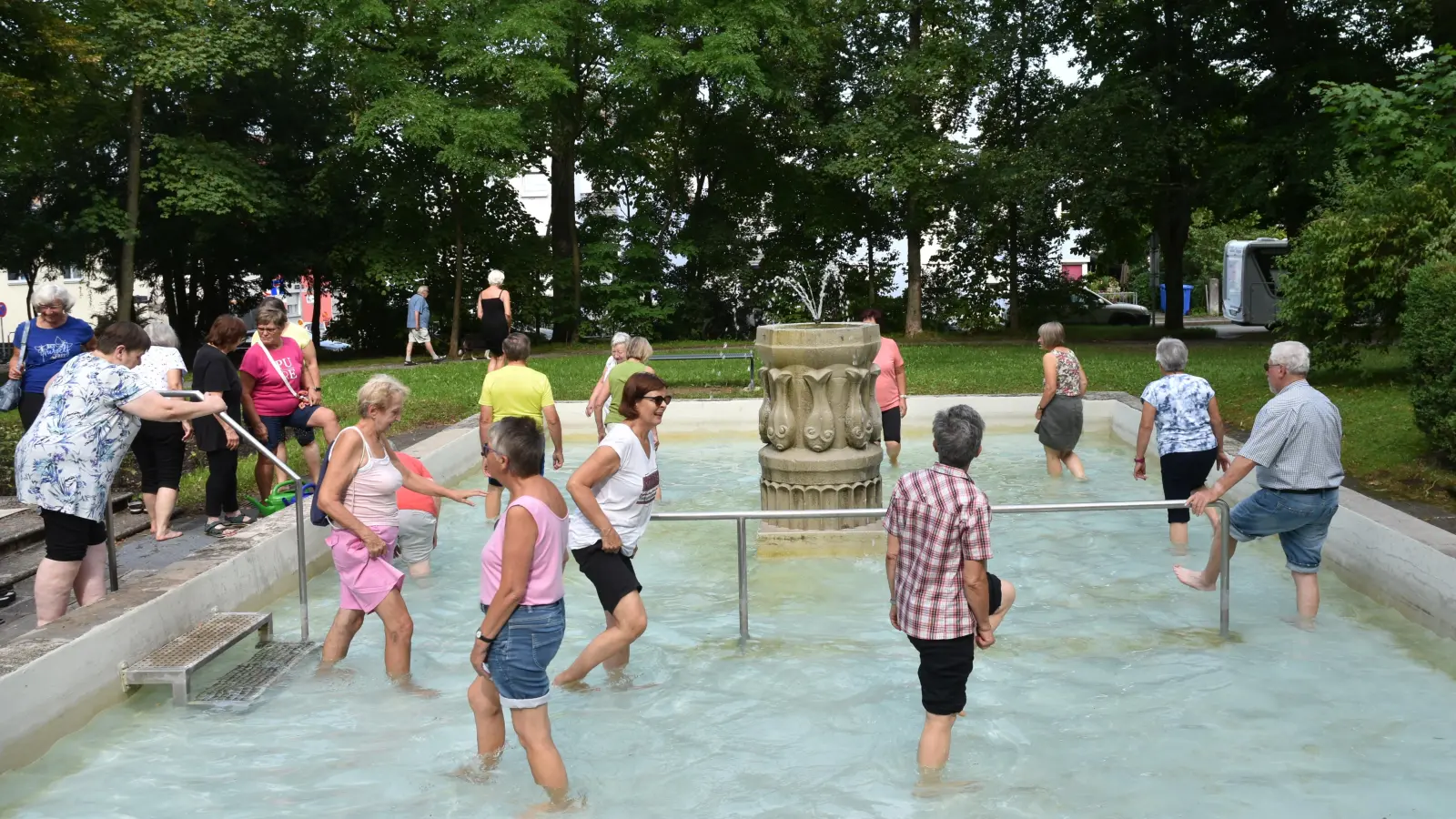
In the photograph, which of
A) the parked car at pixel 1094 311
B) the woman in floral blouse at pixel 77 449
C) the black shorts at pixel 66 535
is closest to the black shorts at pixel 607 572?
the woman in floral blouse at pixel 77 449

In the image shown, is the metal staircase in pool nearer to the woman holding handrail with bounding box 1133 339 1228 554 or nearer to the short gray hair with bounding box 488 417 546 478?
the short gray hair with bounding box 488 417 546 478

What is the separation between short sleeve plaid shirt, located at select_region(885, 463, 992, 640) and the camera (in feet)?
16.0

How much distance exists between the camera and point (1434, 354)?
10562mm

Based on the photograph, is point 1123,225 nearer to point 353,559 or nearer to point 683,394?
point 683,394

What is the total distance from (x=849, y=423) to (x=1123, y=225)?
28.7m

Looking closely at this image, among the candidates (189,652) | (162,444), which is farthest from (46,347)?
(189,652)

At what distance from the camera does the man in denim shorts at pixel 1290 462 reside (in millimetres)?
6824

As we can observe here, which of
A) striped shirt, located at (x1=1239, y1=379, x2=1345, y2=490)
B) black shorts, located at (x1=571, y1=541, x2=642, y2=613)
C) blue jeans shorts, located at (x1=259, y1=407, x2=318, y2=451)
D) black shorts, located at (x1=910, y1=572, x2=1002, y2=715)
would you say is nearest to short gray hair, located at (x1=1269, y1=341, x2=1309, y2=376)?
striped shirt, located at (x1=1239, y1=379, x2=1345, y2=490)

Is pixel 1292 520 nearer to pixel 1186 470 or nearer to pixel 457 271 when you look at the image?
pixel 1186 470

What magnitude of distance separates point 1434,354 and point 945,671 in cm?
764

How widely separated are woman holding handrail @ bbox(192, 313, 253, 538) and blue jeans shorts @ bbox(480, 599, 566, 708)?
187 inches

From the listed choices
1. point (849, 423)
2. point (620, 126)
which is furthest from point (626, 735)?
point (620, 126)

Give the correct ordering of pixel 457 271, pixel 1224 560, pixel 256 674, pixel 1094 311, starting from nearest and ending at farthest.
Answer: pixel 256 674
pixel 1224 560
pixel 457 271
pixel 1094 311

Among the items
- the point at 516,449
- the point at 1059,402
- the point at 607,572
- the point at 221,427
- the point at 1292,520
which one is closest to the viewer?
the point at 516,449
